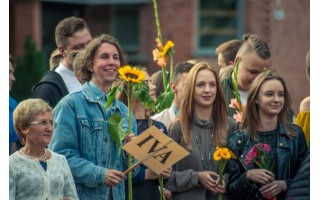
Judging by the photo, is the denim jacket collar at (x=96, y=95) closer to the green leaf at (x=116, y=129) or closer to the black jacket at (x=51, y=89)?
the green leaf at (x=116, y=129)

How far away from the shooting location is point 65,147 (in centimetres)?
738

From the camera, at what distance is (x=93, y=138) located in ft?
24.3

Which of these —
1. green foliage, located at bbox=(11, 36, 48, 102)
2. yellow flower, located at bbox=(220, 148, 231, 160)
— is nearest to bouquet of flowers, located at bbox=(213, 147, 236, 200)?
yellow flower, located at bbox=(220, 148, 231, 160)

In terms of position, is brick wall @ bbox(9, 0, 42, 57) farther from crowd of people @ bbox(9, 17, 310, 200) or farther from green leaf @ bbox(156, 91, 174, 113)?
crowd of people @ bbox(9, 17, 310, 200)

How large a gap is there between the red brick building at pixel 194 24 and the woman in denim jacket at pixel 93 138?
48.0 ft

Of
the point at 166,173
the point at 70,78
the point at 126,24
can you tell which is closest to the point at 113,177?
the point at 166,173

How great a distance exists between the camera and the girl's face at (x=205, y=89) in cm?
786

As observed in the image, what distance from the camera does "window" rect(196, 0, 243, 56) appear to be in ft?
76.0

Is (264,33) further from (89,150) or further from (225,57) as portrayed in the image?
(89,150)

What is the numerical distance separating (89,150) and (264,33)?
16062mm

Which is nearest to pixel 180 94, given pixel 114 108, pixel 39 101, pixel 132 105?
pixel 132 105

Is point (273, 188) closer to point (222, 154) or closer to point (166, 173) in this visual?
point (222, 154)

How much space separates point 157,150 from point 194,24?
52.1 ft

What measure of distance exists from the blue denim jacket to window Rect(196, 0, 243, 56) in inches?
618
